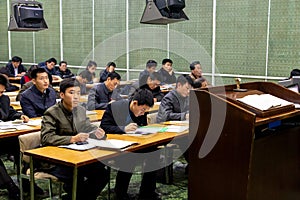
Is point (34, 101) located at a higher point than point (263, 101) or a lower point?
lower

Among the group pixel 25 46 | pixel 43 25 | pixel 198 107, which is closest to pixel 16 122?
pixel 198 107

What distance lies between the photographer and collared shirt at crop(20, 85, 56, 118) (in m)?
5.06

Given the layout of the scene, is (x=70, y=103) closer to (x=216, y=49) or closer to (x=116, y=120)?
(x=116, y=120)

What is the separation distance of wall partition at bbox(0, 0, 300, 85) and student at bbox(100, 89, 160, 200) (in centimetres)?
434

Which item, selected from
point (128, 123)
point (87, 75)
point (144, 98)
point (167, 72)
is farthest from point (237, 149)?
point (87, 75)

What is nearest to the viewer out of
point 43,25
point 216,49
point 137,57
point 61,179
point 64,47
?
point 61,179

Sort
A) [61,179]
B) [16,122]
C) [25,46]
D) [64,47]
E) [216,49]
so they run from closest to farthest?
[61,179]
[16,122]
[216,49]
[64,47]
[25,46]

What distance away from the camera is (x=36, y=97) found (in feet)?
16.9

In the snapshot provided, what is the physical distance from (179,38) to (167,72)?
2.65 ft

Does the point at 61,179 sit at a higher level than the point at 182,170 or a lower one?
higher

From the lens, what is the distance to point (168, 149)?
4531 millimetres

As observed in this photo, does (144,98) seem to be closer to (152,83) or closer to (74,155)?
(74,155)

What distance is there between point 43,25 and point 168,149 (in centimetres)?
402

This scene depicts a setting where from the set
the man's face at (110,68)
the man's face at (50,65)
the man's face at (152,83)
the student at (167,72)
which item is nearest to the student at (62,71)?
the man's face at (50,65)
